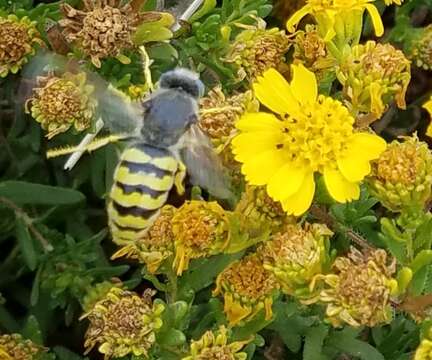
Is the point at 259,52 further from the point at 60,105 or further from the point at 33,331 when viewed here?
the point at 33,331

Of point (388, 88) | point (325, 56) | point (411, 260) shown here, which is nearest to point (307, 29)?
point (325, 56)

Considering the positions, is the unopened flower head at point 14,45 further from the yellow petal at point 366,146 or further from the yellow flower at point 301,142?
the yellow petal at point 366,146

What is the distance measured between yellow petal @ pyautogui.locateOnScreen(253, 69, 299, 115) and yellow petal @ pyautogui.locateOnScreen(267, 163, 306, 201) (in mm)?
208

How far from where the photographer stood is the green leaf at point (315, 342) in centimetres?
366

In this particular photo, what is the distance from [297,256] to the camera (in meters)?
3.26

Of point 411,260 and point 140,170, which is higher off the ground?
point 140,170

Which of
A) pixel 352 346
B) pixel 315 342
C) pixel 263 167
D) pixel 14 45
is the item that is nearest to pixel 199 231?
pixel 263 167

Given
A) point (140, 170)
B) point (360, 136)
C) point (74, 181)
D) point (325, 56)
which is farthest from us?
point (74, 181)

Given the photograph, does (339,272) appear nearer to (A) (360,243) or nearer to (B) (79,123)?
(A) (360,243)

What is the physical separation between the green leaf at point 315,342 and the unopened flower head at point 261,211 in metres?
0.49

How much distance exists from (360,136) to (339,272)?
1.60 feet

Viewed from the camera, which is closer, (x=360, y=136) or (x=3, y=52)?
(x=360, y=136)

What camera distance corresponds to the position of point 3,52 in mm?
3896

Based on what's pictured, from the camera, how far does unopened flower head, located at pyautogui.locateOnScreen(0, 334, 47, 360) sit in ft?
12.4
